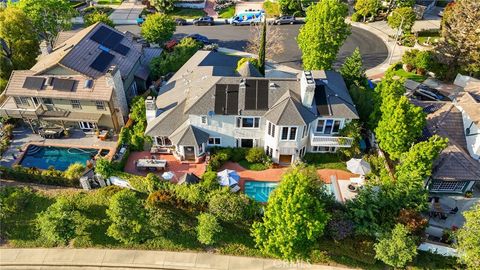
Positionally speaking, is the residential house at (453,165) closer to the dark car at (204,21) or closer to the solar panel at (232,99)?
the solar panel at (232,99)

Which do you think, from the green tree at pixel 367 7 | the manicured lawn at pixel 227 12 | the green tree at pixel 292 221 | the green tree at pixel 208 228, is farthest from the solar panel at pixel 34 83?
the green tree at pixel 367 7

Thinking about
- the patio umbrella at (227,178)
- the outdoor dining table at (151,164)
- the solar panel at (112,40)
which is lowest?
the outdoor dining table at (151,164)

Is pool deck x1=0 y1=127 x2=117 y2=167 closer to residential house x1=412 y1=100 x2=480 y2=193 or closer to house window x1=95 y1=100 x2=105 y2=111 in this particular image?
house window x1=95 y1=100 x2=105 y2=111

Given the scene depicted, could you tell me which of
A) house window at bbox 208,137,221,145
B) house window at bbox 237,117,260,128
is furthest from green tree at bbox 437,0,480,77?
house window at bbox 208,137,221,145

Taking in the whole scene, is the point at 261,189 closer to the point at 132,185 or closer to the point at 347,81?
the point at 132,185

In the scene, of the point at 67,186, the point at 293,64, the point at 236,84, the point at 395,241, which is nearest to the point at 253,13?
the point at 293,64

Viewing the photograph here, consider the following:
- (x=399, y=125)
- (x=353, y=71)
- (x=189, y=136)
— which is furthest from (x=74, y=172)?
(x=353, y=71)
